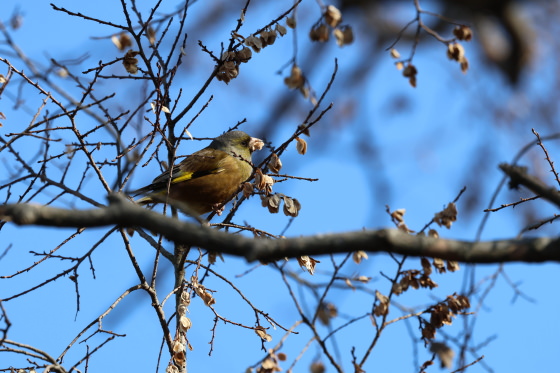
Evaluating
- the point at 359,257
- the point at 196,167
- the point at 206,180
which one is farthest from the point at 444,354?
the point at 196,167

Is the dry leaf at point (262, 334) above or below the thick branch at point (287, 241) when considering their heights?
above

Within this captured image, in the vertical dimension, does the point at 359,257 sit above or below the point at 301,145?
below

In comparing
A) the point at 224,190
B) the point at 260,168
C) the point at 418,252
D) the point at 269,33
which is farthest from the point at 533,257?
the point at 224,190

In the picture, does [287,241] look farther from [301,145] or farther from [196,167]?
[196,167]

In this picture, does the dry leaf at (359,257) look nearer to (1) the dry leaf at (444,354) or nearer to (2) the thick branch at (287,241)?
(1) the dry leaf at (444,354)

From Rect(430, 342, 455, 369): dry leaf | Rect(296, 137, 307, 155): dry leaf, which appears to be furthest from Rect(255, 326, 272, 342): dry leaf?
Rect(430, 342, 455, 369): dry leaf

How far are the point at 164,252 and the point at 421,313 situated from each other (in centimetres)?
181

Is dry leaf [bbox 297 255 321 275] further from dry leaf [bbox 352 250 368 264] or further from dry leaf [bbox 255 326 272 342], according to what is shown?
dry leaf [bbox 255 326 272 342]

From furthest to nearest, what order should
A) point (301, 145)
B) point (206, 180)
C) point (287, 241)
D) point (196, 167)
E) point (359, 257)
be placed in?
point (196, 167)
point (206, 180)
point (359, 257)
point (301, 145)
point (287, 241)

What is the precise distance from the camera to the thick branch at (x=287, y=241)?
79.6 inches

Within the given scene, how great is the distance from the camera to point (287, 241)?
7.06 feet

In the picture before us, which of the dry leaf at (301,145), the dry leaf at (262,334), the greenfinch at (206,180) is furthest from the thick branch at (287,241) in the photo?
the greenfinch at (206,180)

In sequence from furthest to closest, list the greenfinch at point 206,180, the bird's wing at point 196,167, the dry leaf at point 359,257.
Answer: the bird's wing at point 196,167 → the greenfinch at point 206,180 → the dry leaf at point 359,257

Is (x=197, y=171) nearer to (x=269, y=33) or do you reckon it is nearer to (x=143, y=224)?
(x=269, y=33)
